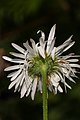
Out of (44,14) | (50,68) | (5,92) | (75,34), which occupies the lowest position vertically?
(50,68)

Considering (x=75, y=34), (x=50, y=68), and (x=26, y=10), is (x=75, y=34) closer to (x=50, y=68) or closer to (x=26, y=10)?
(x=26, y=10)

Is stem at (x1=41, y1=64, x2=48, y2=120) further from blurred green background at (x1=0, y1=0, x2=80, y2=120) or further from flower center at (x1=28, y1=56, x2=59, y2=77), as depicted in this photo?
blurred green background at (x1=0, y1=0, x2=80, y2=120)

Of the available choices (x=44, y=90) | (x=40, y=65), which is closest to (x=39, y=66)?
(x=40, y=65)

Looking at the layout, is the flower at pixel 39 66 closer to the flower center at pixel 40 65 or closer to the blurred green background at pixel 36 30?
the flower center at pixel 40 65

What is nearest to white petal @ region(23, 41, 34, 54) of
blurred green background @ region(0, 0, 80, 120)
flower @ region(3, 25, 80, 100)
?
flower @ region(3, 25, 80, 100)

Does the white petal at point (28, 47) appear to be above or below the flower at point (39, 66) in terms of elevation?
above

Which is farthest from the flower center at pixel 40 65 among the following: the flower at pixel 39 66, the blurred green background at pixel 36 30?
the blurred green background at pixel 36 30

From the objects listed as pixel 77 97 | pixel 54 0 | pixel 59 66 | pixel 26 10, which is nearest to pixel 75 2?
pixel 54 0
